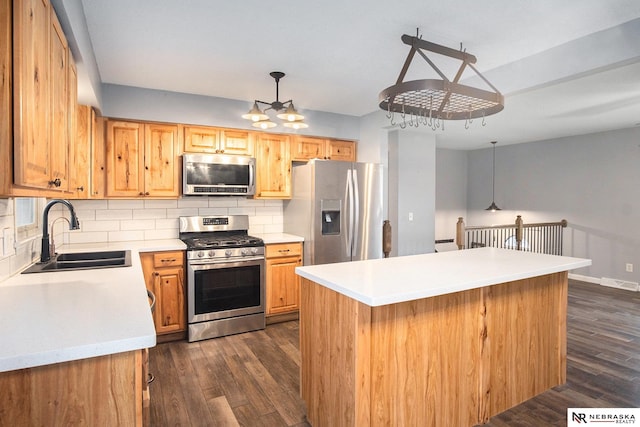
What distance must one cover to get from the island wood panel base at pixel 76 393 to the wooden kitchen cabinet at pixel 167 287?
92.3 inches

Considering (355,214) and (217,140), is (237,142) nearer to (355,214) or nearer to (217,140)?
(217,140)

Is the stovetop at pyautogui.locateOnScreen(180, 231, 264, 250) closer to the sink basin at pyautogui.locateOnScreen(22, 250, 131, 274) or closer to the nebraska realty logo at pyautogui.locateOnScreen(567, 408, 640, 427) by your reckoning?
the sink basin at pyautogui.locateOnScreen(22, 250, 131, 274)

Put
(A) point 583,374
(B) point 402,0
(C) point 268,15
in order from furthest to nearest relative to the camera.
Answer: (A) point 583,374 < (C) point 268,15 < (B) point 402,0

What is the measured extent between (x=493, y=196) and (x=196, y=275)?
6.15 m

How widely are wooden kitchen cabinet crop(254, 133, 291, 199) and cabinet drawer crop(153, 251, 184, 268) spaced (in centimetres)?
107

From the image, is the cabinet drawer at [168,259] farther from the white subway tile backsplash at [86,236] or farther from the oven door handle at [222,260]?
the white subway tile backsplash at [86,236]

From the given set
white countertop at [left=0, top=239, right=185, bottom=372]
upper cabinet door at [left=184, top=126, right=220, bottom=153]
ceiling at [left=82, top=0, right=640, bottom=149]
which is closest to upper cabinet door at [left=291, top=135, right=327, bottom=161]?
ceiling at [left=82, top=0, right=640, bottom=149]

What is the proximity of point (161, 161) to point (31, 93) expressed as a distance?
244 centimetres

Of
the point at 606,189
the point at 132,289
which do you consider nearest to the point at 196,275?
the point at 132,289

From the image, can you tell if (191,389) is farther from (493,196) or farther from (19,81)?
(493,196)

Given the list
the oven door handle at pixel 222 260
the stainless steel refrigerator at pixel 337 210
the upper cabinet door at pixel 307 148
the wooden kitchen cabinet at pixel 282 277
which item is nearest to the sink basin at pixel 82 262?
the oven door handle at pixel 222 260

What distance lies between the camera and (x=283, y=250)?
12.9 ft

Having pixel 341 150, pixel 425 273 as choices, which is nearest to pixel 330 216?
pixel 341 150

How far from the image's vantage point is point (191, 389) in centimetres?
259
